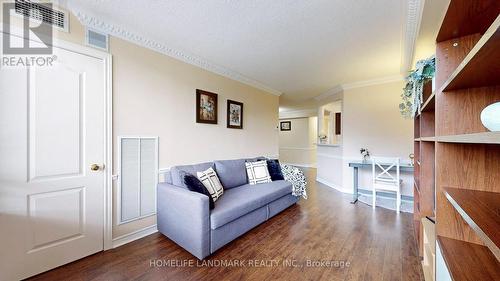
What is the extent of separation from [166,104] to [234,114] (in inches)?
53.6

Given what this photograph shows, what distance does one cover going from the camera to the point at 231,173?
3.11 meters

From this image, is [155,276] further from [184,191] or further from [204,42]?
[204,42]

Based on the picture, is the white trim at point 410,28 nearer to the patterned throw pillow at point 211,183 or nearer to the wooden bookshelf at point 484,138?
the wooden bookshelf at point 484,138

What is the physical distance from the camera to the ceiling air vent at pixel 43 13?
161 centimetres

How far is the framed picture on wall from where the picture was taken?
304 cm

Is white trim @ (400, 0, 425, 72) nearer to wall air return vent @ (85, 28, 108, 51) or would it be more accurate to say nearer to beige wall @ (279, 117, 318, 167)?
wall air return vent @ (85, 28, 108, 51)

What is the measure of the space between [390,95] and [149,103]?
4242mm

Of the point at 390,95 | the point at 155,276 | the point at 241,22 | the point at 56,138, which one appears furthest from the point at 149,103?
the point at 390,95

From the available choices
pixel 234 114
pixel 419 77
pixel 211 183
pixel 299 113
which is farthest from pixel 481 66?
pixel 299 113

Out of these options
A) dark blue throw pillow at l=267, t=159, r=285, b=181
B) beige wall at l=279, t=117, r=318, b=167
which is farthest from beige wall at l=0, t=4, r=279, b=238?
beige wall at l=279, t=117, r=318, b=167

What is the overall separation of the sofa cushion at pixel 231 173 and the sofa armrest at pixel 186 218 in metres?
0.83

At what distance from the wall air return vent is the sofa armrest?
1632mm

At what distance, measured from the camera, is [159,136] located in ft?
8.41

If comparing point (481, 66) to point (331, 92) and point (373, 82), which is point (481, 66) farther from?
point (331, 92)
